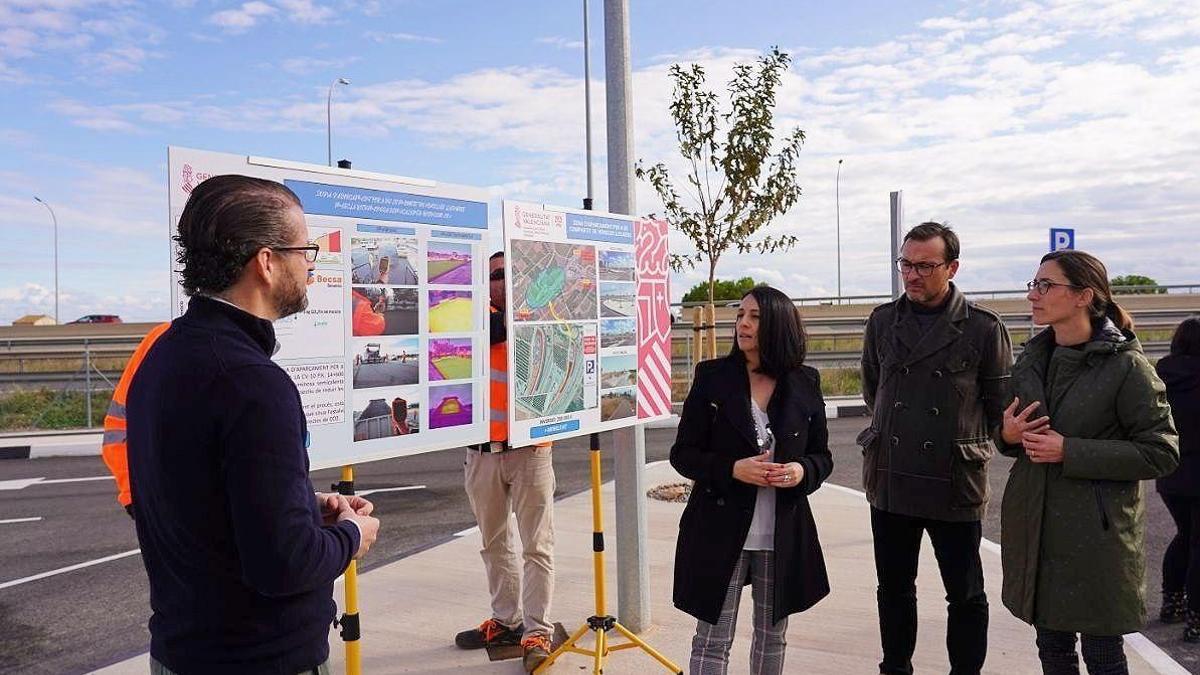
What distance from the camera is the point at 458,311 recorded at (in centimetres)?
363

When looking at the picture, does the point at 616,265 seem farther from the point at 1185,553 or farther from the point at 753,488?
the point at 1185,553

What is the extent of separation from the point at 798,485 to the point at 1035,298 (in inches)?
45.8

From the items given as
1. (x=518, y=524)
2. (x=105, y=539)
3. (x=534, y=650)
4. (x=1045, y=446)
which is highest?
(x=1045, y=446)

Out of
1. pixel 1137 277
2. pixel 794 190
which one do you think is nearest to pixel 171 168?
pixel 794 190

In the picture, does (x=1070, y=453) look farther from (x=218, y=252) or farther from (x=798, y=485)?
(x=218, y=252)

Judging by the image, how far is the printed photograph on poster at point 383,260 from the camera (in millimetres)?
3191

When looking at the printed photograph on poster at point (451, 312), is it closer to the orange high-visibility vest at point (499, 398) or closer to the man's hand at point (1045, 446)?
the orange high-visibility vest at point (499, 398)

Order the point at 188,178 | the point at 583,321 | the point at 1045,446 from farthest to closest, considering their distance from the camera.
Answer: the point at 583,321
the point at 1045,446
the point at 188,178

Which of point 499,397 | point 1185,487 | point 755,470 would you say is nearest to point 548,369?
point 499,397

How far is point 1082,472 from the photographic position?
124 inches

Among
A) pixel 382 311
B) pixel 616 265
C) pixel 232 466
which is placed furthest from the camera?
pixel 616 265

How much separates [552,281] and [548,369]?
0.42 metres

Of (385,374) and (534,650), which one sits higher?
(385,374)

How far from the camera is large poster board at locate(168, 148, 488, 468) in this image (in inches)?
118
